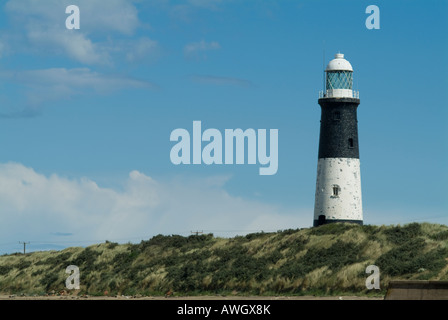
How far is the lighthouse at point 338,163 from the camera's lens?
58.6 metres

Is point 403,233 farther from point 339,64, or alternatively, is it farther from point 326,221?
point 339,64

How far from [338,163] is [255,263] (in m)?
12.6

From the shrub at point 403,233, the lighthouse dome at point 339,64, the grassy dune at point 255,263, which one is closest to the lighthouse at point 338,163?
the lighthouse dome at point 339,64

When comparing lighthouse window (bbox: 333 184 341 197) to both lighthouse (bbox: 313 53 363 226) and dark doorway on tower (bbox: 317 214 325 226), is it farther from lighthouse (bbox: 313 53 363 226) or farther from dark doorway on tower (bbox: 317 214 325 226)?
dark doorway on tower (bbox: 317 214 325 226)

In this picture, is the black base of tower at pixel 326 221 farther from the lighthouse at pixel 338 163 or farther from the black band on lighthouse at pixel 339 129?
the black band on lighthouse at pixel 339 129

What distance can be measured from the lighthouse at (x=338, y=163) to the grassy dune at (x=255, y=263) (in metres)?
4.01

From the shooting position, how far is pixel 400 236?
48.6m

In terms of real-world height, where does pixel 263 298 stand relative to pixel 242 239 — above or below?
below

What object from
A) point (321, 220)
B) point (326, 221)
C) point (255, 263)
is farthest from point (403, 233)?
point (321, 220)

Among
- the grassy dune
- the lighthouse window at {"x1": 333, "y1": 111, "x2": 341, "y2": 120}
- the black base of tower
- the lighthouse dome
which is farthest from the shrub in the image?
the lighthouse dome
